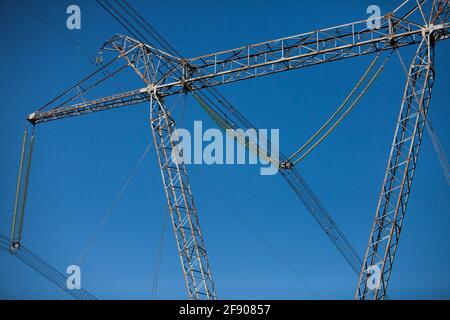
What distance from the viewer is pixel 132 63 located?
41656 millimetres

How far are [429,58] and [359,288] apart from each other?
1480 centimetres
